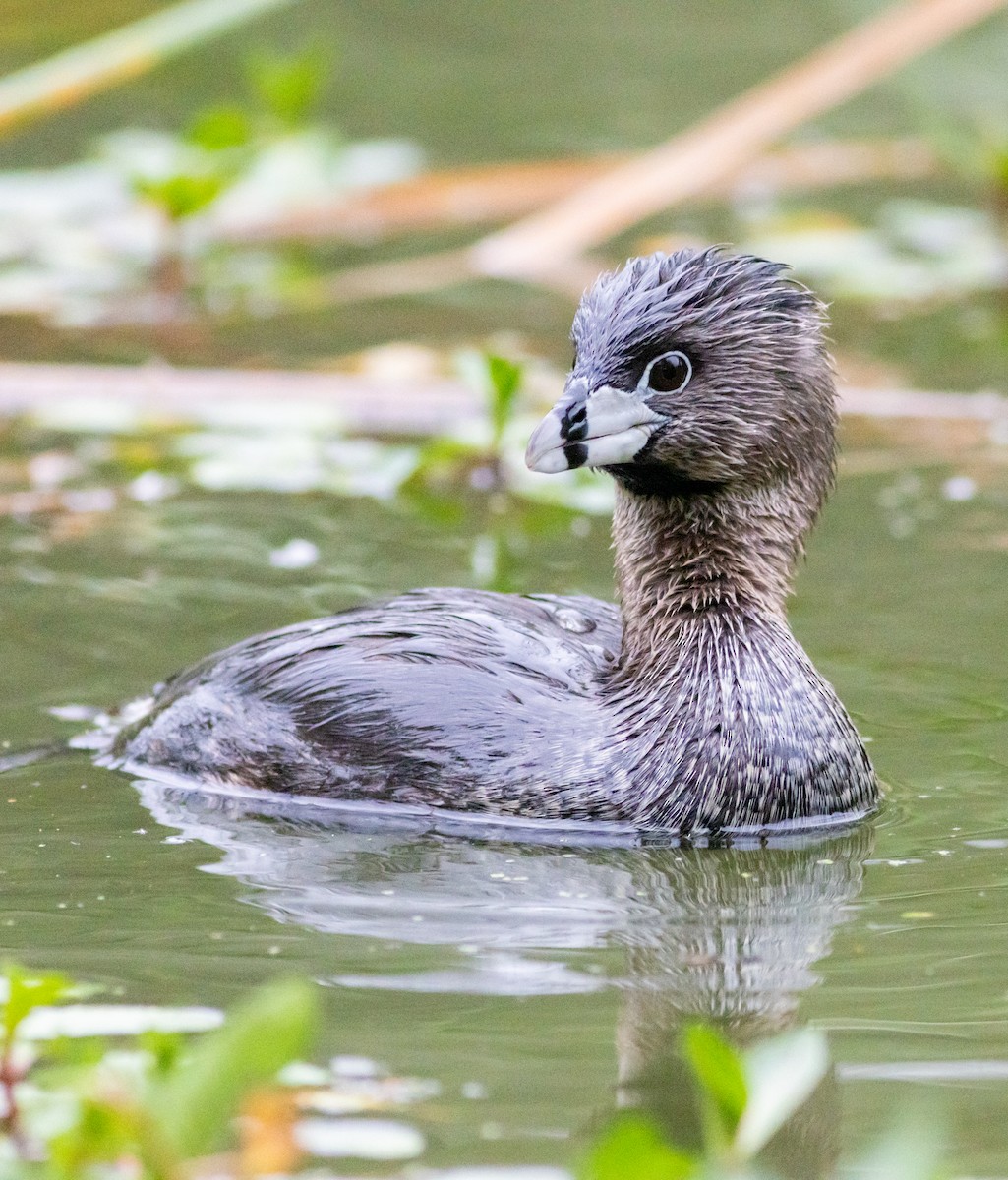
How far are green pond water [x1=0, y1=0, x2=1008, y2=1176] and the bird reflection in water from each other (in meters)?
0.01

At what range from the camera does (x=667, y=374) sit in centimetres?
609

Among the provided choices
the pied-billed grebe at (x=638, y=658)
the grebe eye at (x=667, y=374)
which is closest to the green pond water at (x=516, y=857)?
the pied-billed grebe at (x=638, y=658)

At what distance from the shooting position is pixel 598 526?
345 inches

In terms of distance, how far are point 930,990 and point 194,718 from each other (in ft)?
7.85

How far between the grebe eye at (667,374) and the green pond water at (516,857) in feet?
4.10

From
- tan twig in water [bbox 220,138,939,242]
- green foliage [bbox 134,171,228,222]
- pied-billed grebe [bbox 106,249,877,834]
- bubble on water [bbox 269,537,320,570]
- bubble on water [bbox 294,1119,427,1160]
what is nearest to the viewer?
bubble on water [bbox 294,1119,427,1160]

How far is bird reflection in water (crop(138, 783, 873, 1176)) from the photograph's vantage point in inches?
187

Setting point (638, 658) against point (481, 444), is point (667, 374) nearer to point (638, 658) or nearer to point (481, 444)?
point (638, 658)

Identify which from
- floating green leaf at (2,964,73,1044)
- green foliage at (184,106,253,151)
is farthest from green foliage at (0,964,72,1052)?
green foliage at (184,106,253,151)

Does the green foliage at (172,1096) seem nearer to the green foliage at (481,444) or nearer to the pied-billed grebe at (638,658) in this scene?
the pied-billed grebe at (638,658)

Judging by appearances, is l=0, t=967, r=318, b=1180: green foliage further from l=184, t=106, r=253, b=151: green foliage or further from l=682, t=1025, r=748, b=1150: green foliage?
l=184, t=106, r=253, b=151: green foliage

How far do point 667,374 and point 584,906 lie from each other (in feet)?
5.00

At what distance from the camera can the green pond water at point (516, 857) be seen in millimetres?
4410

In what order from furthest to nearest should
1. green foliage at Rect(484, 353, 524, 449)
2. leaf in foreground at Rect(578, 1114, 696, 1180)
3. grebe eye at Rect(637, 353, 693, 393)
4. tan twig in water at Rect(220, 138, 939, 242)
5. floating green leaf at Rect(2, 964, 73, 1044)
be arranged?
1. tan twig in water at Rect(220, 138, 939, 242)
2. green foliage at Rect(484, 353, 524, 449)
3. grebe eye at Rect(637, 353, 693, 393)
4. floating green leaf at Rect(2, 964, 73, 1044)
5. leaf in foreground at Rect(578, 1114, 696, 1180)
